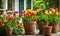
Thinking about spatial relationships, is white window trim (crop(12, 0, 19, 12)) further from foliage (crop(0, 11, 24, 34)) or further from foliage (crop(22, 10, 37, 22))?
foliage (crop(22, 10, 37, 22))

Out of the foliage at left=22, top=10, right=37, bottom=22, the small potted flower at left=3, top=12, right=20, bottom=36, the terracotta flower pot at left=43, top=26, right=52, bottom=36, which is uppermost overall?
the foliage at left=22, top=10, right=37, bottom=22

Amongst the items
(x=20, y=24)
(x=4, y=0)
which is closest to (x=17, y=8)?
(x=4, y=0)

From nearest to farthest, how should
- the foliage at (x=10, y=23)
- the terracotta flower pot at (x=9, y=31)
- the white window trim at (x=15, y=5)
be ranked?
the terracotta flower pot at (x=9, y=31), the foliage at (x=10, y=23), the white window trim at (x=15, y=5)

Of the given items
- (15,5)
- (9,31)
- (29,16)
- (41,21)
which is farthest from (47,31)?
(15,5)

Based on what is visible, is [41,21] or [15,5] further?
[15,5]

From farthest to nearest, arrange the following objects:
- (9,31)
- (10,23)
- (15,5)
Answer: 1. (15,5)
2. (10,23)
3. (9,31)

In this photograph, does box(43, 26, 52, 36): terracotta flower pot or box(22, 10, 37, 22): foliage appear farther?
box(22, 10, 37, 22): foliage

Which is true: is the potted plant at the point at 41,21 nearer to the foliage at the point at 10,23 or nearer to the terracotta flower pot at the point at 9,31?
the foliage at the point at 10,23

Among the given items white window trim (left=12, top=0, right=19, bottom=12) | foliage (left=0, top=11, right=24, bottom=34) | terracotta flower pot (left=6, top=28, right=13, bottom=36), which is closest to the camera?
terracotta flower pot (left=6, top=28, right=13, bottom=36)

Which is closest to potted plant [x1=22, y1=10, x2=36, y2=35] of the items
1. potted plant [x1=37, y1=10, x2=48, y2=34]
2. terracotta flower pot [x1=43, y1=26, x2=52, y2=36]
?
potted plant [x1=37, y1=10, x2=48, y2=34]

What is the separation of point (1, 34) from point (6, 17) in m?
0.29

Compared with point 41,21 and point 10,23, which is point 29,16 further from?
Answer: point 10,23

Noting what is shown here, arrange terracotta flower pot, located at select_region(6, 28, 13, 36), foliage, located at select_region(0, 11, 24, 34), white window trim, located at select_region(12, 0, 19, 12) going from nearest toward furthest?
terracotta flower pot, located at select_region(6, 28, 13, 36), foliage, located at select_region(0, 11, 24, 34), white window trim, located at select_region(12, 0, 19, 12)

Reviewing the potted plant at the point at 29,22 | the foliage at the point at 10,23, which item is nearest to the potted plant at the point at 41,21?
the potted plant at the point at 29,22
